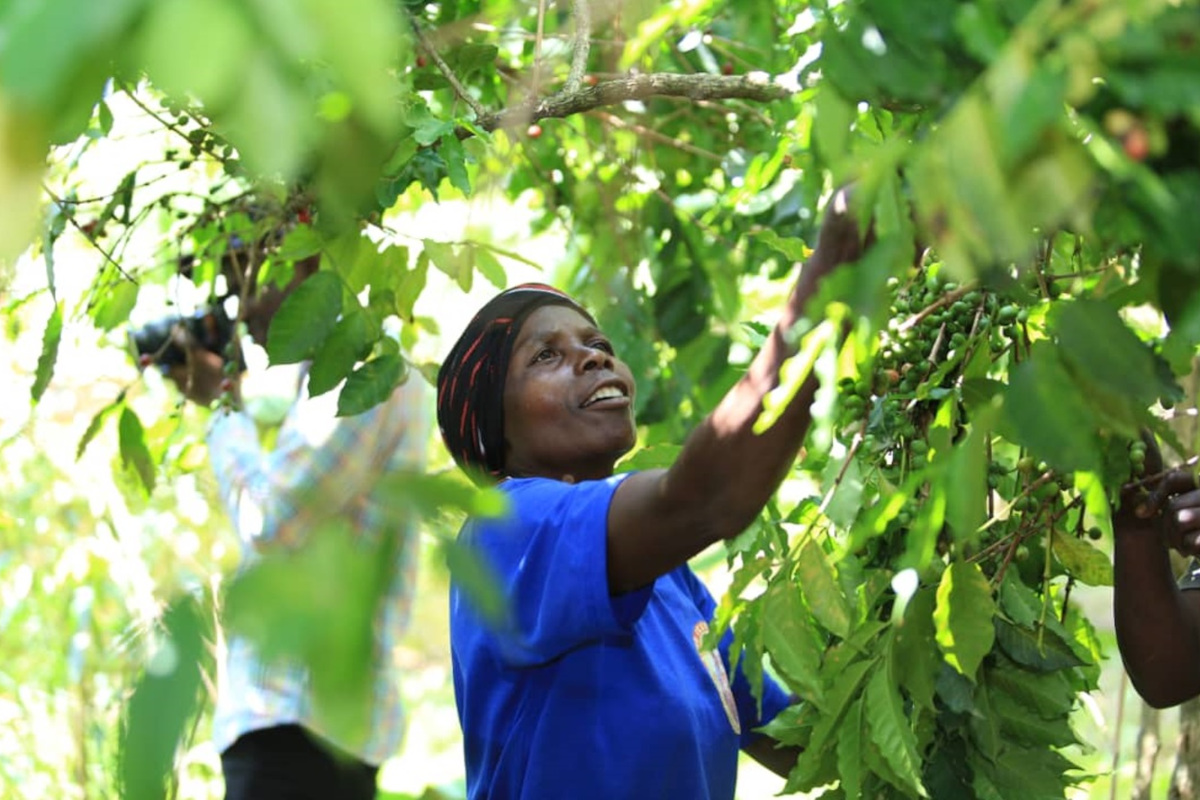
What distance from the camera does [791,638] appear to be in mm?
1655

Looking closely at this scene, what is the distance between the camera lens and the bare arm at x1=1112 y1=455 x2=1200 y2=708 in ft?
5.77

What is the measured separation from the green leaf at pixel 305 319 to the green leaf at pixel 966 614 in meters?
1.00

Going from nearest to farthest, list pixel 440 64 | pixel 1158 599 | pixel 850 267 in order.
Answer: pixel 850 267
pixel 1158 599
pixel 440 64

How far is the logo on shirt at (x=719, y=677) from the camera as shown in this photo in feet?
6.91

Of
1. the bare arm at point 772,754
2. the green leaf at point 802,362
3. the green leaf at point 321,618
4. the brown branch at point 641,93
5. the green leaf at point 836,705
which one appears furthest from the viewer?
the bare arm at point 772,754

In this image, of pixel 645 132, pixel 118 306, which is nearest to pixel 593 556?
pixel 118 306

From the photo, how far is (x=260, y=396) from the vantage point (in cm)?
449

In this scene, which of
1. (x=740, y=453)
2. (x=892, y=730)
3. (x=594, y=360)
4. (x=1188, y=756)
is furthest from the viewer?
(x=1188, y=756)

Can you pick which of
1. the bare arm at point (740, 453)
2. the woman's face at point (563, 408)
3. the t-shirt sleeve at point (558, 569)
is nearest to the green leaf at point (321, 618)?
the bare arm at point (740, 453)

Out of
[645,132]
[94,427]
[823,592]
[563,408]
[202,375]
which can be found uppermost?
[645,132]

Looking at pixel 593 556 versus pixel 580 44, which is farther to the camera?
pixel 580 44

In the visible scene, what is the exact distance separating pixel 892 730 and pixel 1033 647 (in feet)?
1.15

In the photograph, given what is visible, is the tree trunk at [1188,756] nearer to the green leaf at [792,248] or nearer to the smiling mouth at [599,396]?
the green leaf at [792,248]

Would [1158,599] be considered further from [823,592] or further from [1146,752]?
[1146,752]
